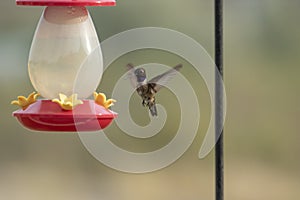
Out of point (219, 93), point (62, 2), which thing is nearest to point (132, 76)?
point (62, 2)

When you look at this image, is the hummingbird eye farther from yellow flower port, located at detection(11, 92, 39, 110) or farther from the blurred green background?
the blurred green background

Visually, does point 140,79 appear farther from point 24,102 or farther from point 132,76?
point 24,102

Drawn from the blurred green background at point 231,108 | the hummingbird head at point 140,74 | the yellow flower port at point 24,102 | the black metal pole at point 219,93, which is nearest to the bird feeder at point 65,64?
the yellow flower port at point 24,102

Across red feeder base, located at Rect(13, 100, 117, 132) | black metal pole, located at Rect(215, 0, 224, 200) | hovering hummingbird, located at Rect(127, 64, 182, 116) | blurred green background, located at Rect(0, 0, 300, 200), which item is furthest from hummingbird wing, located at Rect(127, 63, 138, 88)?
blurred green background, located at Rect(0, 0, 300, 200)

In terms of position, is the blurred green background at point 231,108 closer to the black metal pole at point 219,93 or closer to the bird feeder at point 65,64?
the bird feeder at point 65,64

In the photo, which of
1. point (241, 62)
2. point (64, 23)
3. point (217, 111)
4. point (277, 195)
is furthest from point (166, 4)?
point (217, 111)
